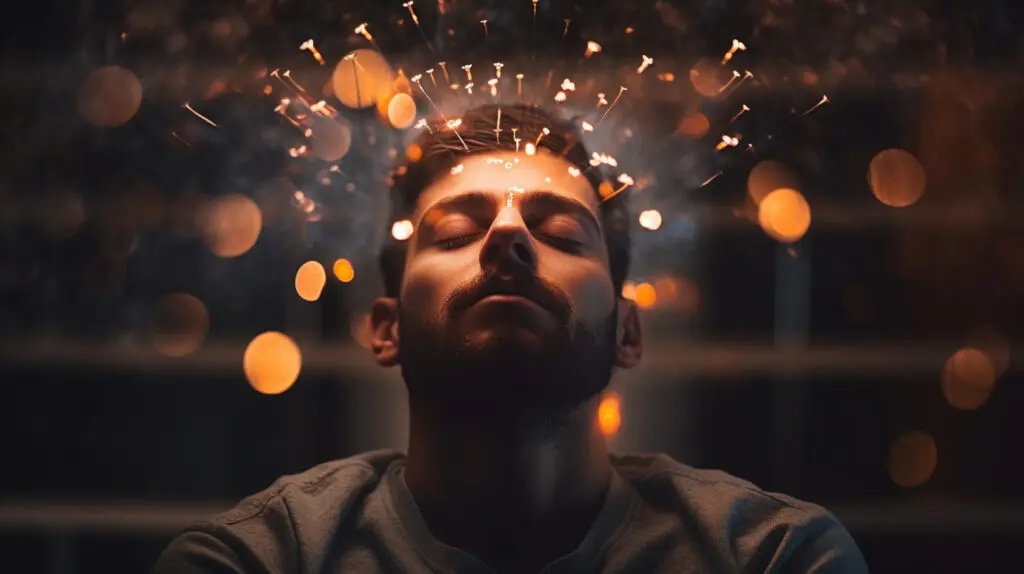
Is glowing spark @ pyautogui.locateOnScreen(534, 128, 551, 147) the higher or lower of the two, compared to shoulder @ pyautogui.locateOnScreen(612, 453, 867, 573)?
higher

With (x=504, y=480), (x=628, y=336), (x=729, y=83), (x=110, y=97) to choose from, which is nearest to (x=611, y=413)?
(x=628, y=336)

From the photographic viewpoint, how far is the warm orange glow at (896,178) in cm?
142

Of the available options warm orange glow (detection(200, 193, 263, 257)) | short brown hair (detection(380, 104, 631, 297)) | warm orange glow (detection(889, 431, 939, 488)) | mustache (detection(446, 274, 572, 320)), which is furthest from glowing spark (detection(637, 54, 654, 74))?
warm orange glow (detection(889, 431, 939, 488))

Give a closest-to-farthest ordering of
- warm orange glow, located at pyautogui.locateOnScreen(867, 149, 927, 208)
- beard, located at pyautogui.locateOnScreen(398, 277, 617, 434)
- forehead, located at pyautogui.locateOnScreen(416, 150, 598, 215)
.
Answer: beard, located at pyautogui.locateOnScreen(398, 277, 617, 434) → forehead, located at pyautogui.locateOnScreen(416, 150, 598, 215) → warm orange glow, located at pyautogui.locateOnScreen(867, 149, 927, 208)

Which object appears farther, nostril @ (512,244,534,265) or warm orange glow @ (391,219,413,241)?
warm orange glow @ (391,219,413,241)

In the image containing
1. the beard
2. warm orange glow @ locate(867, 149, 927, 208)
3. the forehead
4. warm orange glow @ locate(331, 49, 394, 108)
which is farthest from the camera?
warm orange glow @ locate(867, 149, 927, 208)

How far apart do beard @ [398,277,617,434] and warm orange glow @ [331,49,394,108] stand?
0.34 metres

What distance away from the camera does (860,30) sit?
1347 millimetres

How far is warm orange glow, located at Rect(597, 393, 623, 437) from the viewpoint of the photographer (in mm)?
1388

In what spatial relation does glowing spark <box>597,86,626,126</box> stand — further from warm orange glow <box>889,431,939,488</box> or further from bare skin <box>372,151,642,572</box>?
warm orange glow <box>889,431,939,488</box>

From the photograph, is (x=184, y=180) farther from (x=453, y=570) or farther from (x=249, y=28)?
(x=453, y=570)

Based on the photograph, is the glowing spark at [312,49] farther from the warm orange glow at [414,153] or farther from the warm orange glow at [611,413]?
the warm orange glow at [611,413]

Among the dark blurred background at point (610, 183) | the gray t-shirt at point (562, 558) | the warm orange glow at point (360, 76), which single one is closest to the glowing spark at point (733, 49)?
the dark blurred background at point (610, 183)

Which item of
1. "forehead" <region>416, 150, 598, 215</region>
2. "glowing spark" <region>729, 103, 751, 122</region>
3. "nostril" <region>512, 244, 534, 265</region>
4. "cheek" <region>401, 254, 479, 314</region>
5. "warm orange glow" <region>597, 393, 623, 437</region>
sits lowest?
"warm orange glow" <region>597, 393, 623, 437</region>
